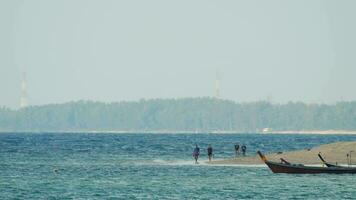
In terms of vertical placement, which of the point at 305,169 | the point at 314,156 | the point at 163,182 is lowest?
the point at 163,182

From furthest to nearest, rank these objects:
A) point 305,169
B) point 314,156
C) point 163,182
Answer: point 314,156 → point 305,169 → point 163,182

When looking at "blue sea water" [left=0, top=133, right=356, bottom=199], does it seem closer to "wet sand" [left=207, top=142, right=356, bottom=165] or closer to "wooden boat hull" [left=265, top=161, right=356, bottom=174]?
"wooden boat hull" [left=265, top=161, right=356, bottom=174]

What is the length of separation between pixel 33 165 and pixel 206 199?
4276cm

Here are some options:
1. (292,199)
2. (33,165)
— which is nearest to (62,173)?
(33,165)

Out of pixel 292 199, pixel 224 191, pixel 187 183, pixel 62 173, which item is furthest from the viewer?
pixel 62 173

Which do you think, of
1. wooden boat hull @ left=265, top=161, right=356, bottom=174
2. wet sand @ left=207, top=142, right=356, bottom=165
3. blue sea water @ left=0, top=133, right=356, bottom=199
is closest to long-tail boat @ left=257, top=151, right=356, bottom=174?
wooden boat hull @ left=265, top=161, right=356, bottom=174

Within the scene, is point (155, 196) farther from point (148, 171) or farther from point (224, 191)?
point (148, 171)

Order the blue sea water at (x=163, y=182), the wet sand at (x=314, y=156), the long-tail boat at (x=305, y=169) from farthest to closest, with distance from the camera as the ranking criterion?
the wet sand at (x=314, y=156) → the long-tail boat at (x=305, y=169) → the blue sea water at (x=163, y=182)

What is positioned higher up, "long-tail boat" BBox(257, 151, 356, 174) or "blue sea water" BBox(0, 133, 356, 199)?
"long-tail boat" BBox(257, 151, 356, 174)

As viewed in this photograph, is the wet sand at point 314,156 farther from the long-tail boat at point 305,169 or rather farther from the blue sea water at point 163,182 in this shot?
the long-tail boat at point 305,169

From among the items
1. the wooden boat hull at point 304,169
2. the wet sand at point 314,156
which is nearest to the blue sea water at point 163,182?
the wooden boat hull at point 304,169

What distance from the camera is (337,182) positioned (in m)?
78.6

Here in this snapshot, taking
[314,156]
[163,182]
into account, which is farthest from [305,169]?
[314,156]

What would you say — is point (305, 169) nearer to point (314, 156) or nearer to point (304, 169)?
point (304, 169)
